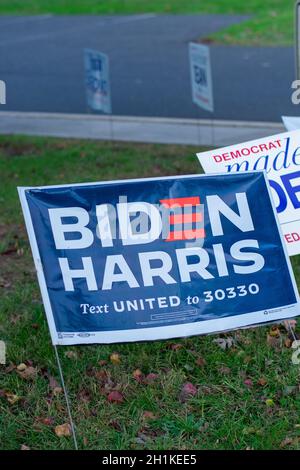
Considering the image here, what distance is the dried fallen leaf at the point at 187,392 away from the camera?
204 inches

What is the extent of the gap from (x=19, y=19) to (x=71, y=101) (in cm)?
1443

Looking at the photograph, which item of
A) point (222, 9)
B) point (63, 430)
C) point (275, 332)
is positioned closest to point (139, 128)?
point (275, 332)

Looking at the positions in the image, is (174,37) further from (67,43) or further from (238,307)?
(238,307)

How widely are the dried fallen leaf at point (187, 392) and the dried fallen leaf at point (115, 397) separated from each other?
1.06ft

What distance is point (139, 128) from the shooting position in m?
12.2

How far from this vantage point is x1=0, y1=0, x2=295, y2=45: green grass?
2167 centimetres

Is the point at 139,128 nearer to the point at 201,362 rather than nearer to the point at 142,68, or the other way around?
the point at 142,68

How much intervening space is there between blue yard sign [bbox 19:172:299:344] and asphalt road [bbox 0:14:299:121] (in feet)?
25.4

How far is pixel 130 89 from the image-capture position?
15383 millimetres

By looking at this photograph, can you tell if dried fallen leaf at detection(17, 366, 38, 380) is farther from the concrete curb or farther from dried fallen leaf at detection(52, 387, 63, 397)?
the concrete curb

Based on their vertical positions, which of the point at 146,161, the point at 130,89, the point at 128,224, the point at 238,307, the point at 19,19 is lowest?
the point at 19,19

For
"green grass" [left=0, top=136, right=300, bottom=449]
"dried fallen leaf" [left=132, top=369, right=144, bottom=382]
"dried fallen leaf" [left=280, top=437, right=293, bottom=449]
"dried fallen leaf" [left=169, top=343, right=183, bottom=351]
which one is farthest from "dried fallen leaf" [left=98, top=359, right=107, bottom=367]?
"dried fallen leaf" [left=280, top=437, right=293, bottom=449]
